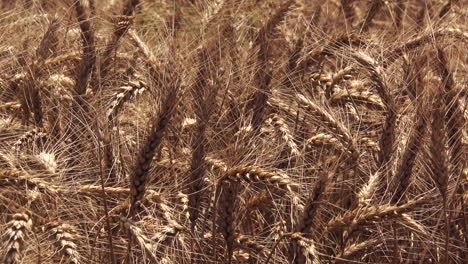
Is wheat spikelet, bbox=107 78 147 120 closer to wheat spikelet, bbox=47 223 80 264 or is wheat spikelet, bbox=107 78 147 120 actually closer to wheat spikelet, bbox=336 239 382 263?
wheat spikelet, bbox=47 223 80 264

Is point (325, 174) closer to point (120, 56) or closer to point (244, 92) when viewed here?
point (244, 92)

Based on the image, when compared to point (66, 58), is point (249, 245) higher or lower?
lower

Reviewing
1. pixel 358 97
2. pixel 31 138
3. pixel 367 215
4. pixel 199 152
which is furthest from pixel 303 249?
pixel 31 138

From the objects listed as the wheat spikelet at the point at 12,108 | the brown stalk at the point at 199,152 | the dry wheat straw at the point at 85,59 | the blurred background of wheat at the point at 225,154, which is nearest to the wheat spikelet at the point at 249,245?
the blurred background of wheat at the point at 225,154

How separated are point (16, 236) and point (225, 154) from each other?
80cm

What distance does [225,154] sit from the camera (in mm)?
2398

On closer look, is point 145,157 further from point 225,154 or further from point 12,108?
point 12,108

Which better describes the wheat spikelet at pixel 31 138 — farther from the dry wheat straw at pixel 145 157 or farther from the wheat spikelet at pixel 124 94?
the dry wheat straw at pixel 145 157

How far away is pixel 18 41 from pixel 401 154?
1811mm

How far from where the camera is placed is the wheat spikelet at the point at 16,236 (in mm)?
1790

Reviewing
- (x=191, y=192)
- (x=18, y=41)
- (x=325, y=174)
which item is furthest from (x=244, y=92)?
(x=18, y=41)

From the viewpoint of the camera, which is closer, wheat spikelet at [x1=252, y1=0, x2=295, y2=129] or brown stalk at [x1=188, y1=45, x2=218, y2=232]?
brown stalk at [x1=188, y1=45, x2=218, y2=232]

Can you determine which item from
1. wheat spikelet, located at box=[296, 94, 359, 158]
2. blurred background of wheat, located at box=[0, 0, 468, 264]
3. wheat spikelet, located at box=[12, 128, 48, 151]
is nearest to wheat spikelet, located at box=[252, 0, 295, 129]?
blurred background of wheat, located at box=[0, 0, 468, 264]

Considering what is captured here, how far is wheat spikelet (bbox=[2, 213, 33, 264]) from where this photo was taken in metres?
1.79
